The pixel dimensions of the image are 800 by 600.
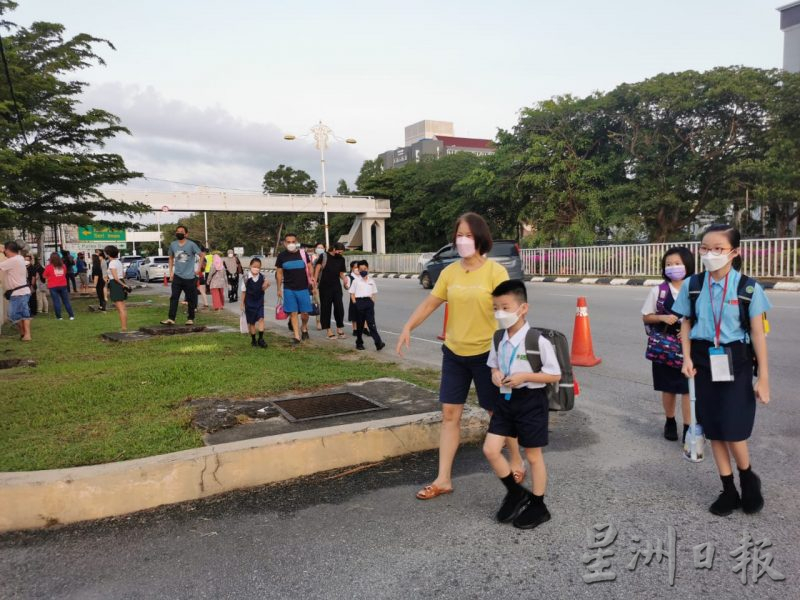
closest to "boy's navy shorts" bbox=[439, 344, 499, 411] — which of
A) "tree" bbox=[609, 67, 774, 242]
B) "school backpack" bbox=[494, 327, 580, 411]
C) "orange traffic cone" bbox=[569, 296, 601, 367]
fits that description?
"school backpack" bbox=[494, 327, 580, 411]

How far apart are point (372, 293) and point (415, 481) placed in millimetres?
5840

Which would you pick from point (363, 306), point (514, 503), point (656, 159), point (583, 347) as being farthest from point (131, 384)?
point (656, 159)

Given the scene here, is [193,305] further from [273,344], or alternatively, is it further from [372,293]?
[372,293]

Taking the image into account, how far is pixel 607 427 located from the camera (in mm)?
5129

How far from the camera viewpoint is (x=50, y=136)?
19.6 m

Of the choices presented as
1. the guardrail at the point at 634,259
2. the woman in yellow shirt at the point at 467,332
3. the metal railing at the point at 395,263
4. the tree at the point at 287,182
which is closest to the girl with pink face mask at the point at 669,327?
the woman in yellow shirt at the point at 467,332

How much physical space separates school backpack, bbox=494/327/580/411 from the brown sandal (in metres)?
0.86

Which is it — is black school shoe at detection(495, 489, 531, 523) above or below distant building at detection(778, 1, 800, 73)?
below

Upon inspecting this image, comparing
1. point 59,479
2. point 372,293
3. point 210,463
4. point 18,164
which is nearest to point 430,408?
point 210,463

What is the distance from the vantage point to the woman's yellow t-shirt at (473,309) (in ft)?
12.0

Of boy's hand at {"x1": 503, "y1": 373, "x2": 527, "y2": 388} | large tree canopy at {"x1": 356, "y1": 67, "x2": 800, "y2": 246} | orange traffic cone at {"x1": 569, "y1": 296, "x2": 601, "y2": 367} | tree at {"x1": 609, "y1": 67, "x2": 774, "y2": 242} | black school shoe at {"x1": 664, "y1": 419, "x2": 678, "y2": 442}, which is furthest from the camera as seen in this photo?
tree at {"x1": 609, "y1": 67, "x2": 774, "y2": 242}

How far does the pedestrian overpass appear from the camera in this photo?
41125 mm

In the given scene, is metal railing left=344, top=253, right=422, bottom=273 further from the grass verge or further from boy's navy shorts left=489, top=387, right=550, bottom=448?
boy's navy shorts left=489, top=387, right=550, bottom=448

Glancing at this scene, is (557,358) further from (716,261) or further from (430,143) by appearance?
(430,143)
